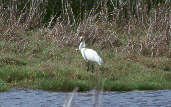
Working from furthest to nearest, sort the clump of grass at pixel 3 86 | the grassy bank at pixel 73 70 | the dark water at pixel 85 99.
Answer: the grassy bank at pixel 73 70, the clump of grass at pixel 3 86, the dark water at pixel 85 99

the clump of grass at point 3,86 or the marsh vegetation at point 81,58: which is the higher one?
the marsh vegetation at point 81,58

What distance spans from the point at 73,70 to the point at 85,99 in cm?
147

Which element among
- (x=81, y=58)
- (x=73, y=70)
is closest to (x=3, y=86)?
(x=73, y=70)

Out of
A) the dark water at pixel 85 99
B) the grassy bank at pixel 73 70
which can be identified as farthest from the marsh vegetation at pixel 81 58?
the dark water at pixel 85 99

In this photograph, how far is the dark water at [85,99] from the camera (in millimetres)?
6776

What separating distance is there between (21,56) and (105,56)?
196cm

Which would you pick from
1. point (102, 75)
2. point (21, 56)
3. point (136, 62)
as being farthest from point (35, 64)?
point (136, 62)

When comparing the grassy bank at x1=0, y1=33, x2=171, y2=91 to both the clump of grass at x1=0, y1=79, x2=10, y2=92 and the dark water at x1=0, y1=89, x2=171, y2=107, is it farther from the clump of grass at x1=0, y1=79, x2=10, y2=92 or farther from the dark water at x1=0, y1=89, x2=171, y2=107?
the dark water at x1=0, y1=89, x2=171, y2=107

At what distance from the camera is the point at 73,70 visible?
8.54 m

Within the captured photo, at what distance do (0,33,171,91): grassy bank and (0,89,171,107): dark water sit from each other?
226mm

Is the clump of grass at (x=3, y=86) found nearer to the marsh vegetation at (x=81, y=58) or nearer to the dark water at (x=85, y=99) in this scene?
the marsh vegetation at (x=81, y=58)

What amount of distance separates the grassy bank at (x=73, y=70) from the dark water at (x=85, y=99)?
0.23 meters

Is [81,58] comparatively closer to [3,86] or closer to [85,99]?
[3,86]

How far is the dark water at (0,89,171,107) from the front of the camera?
6776 millimetres
